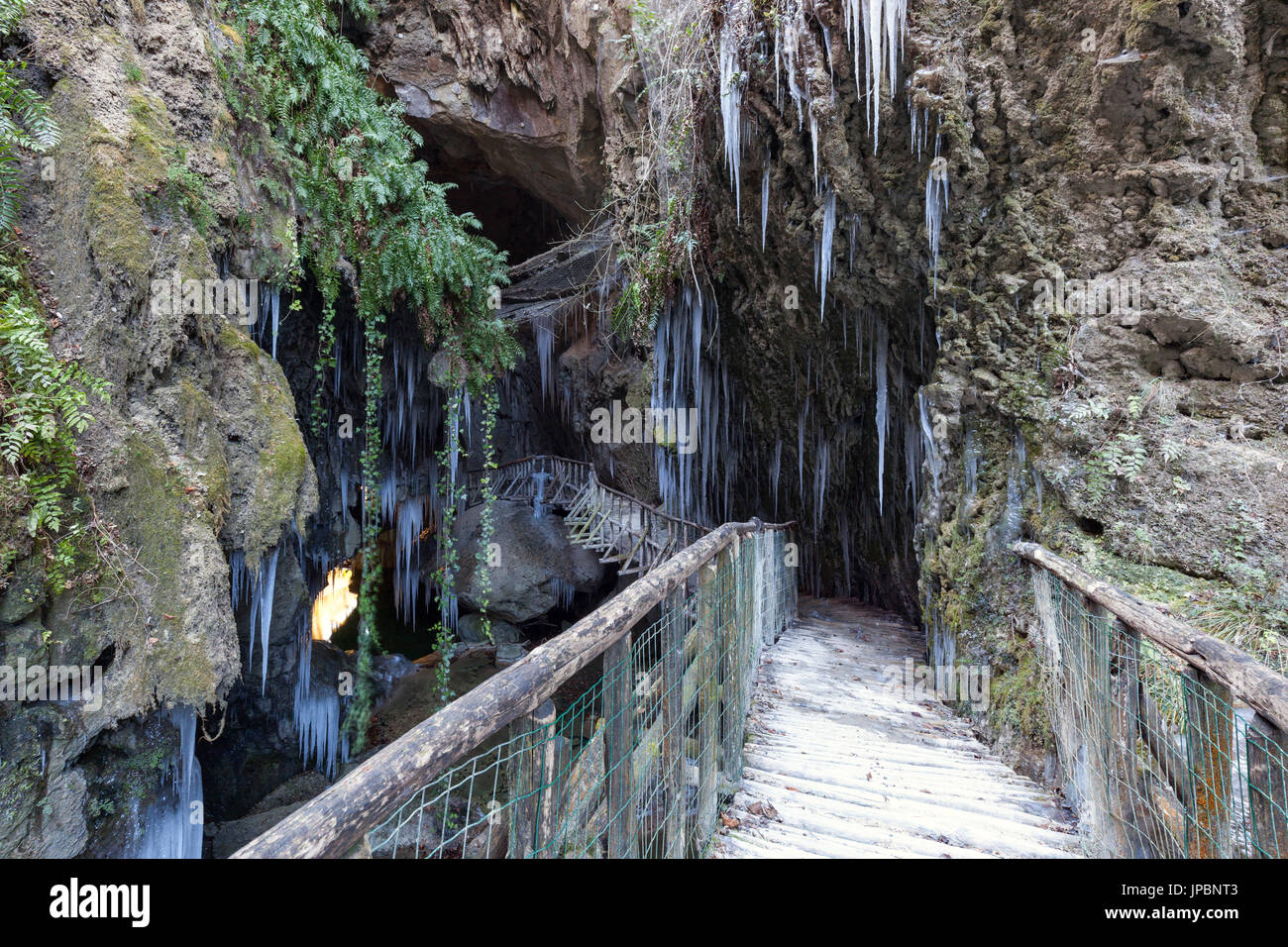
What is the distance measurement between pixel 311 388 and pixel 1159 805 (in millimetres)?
11652

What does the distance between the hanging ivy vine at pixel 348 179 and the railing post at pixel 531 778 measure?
283 inches

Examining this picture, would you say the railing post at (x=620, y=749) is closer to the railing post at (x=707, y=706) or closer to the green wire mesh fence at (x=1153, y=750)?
the railing post at (x=707, y=706)

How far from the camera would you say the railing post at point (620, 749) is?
1.54 meters

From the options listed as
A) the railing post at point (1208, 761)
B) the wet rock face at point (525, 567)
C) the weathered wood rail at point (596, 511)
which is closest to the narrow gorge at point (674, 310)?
the railing post at point (1208, 761)

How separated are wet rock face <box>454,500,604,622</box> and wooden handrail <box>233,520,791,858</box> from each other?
39.0 feet

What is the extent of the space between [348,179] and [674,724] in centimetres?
759

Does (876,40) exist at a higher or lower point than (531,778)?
higher

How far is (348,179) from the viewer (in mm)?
6809

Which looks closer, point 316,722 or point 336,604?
point 316,722

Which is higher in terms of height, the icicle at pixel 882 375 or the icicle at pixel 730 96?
the icicle at pixel 730 96

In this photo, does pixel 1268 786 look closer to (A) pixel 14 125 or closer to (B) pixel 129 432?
(B) pixel 129 432

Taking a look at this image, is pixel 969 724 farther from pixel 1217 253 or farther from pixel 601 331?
pixel 601 331

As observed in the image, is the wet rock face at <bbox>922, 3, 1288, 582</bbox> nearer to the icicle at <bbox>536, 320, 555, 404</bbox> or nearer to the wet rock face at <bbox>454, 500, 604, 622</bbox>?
the wet rock face at <bbox>454, 500, 604, 622</bbox>

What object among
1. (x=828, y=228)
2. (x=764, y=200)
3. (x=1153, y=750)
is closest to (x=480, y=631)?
(x=764, y=200)
